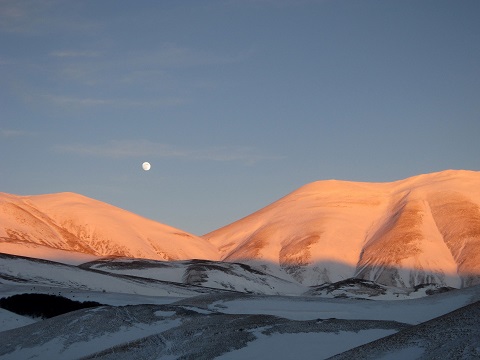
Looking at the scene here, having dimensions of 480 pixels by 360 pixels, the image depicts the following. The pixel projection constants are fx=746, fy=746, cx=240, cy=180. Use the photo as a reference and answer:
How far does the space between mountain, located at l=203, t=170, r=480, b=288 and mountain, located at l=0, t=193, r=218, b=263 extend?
41.6 ft

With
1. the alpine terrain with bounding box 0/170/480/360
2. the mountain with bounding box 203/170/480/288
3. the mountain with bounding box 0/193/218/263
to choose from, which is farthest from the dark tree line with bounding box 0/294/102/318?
the mountain with bounding box 203/170/480/288

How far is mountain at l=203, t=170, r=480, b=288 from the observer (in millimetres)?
134250

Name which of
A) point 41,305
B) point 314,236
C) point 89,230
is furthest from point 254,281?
point 41,305

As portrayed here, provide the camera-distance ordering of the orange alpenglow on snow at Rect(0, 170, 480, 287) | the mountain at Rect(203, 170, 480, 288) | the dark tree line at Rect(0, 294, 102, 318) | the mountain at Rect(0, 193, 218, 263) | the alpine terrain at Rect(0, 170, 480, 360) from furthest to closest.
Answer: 1. the mountain at Rect(0, 193, 218, 263)
2. the mountain at Rect(203, 170, 480, 288)
3. the orange alpenglow on snow at Rect(0, 170, 480, 287)
4. the dark tree line at Rect(0, 294, 102, 318)
5. the alpine terrain at Rect(0, 170, 480, 360)

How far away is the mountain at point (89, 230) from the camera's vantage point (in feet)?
452

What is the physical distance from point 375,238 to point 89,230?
59.8m

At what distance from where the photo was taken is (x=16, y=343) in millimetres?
35594

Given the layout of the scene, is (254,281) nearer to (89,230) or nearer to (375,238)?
(375,238)

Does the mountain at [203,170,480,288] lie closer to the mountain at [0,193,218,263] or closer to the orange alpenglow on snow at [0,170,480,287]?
the orange alpenglow on snow at [0,170,480,287]

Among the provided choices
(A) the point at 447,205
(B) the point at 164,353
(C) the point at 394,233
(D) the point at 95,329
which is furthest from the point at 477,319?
(A) the point at 447,205

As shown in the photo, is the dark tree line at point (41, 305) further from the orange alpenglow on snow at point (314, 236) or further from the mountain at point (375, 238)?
the mountain at point (375, 238)

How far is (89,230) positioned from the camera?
154 metres

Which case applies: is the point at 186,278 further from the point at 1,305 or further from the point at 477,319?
the point at 477,319

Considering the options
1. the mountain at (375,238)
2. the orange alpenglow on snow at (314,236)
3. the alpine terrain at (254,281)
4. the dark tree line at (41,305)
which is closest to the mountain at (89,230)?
the orange alpenglow on snow at (314,236)
